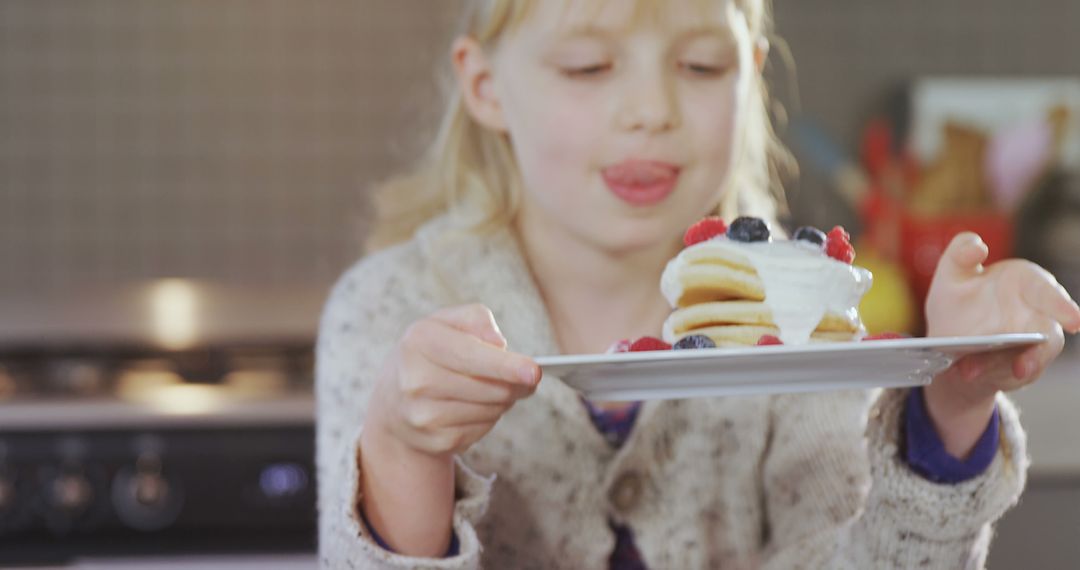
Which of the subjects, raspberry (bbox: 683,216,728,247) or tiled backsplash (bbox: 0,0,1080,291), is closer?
raspberry (bbox: 683,216,728,247)

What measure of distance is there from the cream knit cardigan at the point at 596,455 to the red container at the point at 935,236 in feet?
3.81

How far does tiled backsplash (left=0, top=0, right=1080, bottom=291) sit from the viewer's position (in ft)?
7.93

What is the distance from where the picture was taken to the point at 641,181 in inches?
42.6

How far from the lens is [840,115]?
251cm

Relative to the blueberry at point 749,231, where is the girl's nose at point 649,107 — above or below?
above

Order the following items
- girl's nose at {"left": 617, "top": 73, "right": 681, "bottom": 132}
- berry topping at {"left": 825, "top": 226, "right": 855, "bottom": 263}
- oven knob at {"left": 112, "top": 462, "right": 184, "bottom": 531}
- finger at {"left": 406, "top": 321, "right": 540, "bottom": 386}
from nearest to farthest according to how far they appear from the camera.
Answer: finger at {"left": 406, "top": 321, "right": 540, "bottom": 386} < berry topping at {"left": 825, "top": 226, "right": 855, "bottom": 263} < girl's nose at {"left": 617, "top": 73, "right": 681, "bottom": 132} < oven knob at {"left": 112, "top": 462, "right": 184, "bottom": 531}

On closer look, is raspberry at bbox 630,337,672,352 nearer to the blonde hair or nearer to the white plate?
the white plate

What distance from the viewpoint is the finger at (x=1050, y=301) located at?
2.72 feet

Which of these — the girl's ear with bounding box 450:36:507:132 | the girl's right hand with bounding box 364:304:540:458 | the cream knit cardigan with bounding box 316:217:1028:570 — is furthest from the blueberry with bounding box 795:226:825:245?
the girl's ear with bounding box 450:36:507:132

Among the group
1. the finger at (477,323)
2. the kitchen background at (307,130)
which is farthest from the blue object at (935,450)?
the kitchen background at (307,130)

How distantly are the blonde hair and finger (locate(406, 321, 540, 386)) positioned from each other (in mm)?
453

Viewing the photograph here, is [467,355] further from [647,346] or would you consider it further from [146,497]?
[146,497]

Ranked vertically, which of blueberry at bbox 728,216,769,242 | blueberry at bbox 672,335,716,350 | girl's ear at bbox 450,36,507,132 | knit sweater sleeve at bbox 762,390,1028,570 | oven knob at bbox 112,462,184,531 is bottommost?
oven knob at bbox 112,462,184,531

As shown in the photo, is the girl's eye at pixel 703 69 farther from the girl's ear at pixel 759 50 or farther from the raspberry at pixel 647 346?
the raspberry at pixel 647 346
